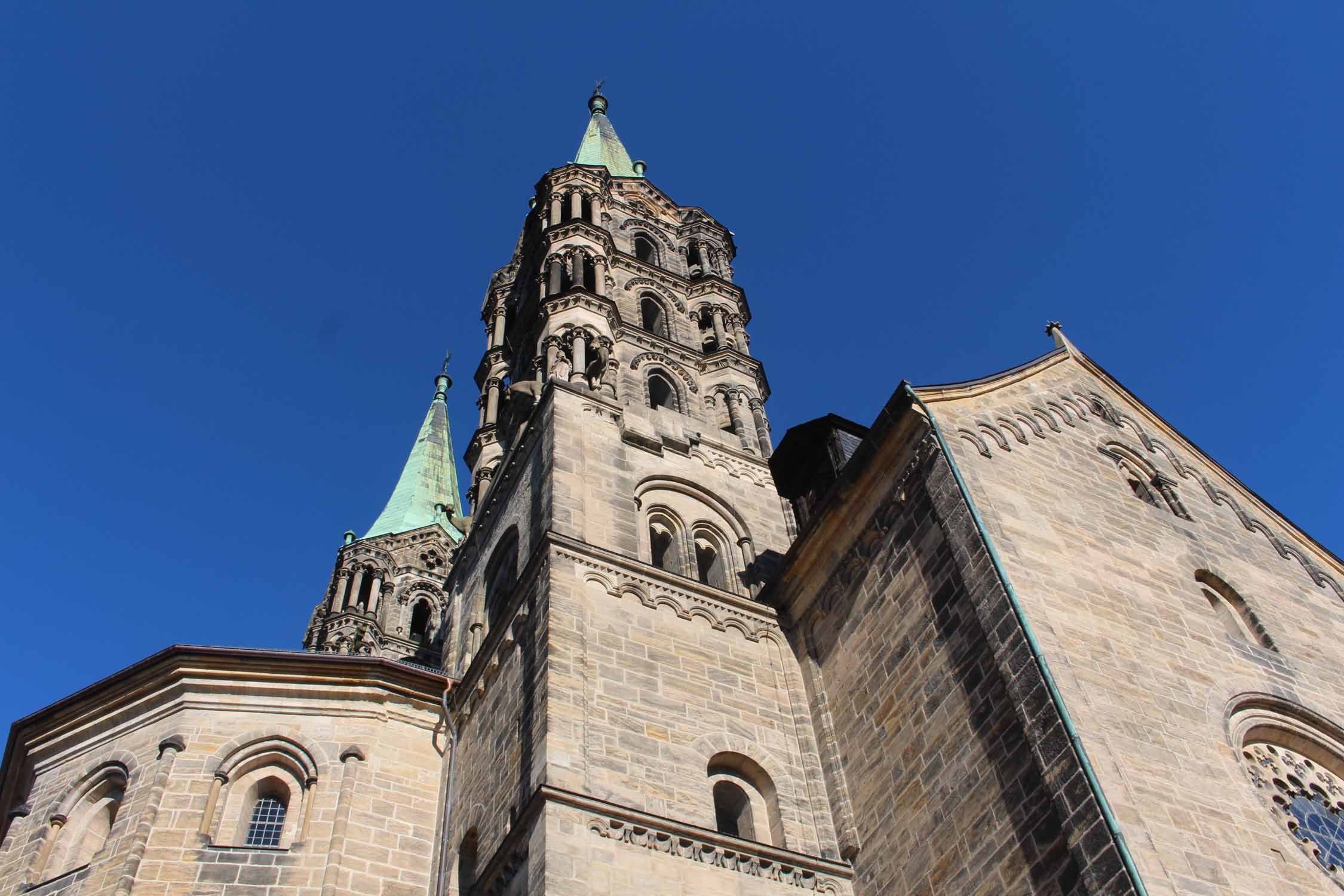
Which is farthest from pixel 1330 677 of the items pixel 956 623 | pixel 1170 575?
pixel 956 623

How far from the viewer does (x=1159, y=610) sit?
13.8 meters

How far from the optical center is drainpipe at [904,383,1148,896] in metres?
9.92

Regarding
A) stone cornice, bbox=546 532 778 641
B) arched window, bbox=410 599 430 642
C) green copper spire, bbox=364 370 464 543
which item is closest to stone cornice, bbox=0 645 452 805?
stone cornice, bbox=546 532 778 641

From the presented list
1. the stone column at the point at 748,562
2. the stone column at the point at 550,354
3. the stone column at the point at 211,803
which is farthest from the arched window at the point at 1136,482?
the stone column at the point at 211,803

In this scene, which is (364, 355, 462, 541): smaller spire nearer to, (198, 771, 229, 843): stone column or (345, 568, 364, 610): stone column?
(345, 568, 364, 610): stone column

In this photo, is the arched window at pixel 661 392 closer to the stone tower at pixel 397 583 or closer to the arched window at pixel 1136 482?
the arched window at pixel 1136 482

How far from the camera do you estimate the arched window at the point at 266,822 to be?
1585 cm

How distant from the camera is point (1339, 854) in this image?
11984 mm

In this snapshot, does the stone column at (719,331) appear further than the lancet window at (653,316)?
No

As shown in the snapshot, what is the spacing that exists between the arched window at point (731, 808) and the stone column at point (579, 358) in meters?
8.90

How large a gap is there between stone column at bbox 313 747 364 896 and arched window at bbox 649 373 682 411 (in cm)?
949

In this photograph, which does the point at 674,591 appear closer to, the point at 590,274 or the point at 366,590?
the point at 590,274

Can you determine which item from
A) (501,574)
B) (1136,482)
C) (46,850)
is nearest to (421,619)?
(501,574)

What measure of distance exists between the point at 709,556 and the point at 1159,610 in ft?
25.3
